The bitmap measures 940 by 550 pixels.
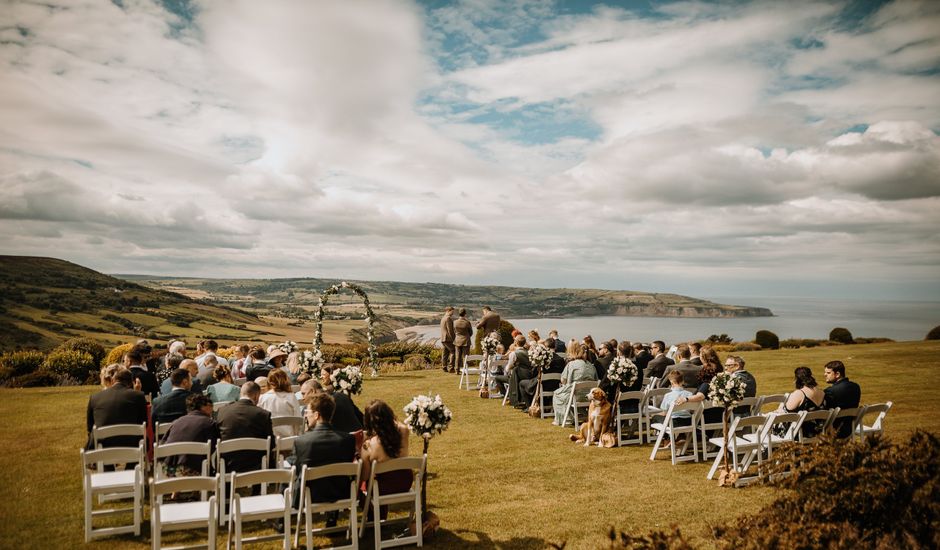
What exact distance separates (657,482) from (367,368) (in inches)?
615

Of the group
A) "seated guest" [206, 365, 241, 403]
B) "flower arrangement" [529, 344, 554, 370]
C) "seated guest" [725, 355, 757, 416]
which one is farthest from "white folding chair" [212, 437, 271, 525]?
"seated guest" [725, 355, 757, 416]

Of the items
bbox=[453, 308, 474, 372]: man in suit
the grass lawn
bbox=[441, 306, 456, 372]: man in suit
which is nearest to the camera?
the grass lawn

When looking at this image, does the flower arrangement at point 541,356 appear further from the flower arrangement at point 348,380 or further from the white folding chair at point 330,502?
the white folding chair at point 330,502

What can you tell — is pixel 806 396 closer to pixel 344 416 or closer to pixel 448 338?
pixel 344 416

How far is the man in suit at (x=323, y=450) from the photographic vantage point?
5.29m

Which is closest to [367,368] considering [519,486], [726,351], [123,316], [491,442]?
[491,442]

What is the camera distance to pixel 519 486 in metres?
7.41

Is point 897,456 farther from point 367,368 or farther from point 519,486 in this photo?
point 367,368

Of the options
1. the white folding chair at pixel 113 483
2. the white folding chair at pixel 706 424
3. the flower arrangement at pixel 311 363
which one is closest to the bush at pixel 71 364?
the flower arrangement at pixel 311 363

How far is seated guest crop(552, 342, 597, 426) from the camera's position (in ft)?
35.2

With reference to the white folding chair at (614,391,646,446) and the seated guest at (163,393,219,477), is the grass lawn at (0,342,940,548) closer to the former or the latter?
the white folding chair at (614,391,646,446)

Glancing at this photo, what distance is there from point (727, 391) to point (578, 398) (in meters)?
3.91

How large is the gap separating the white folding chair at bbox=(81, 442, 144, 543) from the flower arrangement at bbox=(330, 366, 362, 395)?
276 cm

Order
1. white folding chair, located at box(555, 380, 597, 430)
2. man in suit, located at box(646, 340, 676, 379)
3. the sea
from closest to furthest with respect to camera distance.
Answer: white folding chair, located at box(555, 380, 597, 430) < man in suit, located at box(646, 340, 676, 379) < the sea
